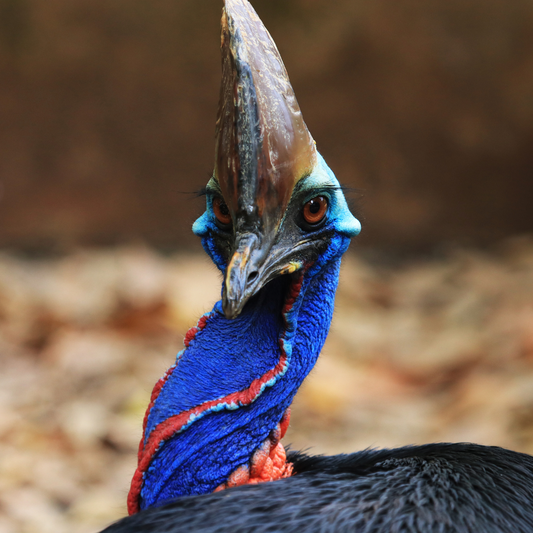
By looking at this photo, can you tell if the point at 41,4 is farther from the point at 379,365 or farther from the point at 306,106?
the point at 379,365

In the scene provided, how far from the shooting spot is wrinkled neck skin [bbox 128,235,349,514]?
129cm

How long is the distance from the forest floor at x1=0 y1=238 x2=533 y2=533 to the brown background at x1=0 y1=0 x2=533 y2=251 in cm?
34

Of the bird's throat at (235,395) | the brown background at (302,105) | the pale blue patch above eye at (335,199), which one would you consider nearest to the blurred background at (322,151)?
the brown background at (302,105)

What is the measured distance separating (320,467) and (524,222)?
3892mm

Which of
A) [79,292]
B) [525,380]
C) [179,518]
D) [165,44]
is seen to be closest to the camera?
[179,518]

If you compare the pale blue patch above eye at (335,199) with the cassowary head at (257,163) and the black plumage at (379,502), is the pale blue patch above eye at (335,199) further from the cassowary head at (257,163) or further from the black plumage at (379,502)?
the black plumage at (379,502)

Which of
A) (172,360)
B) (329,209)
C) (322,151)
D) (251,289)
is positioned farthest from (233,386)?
(322,151)

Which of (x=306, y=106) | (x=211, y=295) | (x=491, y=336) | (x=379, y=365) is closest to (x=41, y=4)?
(x=306, y=106)

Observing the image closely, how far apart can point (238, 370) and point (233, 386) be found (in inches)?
1.3

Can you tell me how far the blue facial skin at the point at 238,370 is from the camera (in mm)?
1291

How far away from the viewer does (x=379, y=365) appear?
141 inches

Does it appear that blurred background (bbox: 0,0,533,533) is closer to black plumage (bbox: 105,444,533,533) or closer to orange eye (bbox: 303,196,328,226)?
black plumage (bbox: 105,444,533,533)

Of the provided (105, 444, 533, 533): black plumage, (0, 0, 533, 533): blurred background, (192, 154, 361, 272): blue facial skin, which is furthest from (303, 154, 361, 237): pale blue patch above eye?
(0, 0, 533, 533): blurred background

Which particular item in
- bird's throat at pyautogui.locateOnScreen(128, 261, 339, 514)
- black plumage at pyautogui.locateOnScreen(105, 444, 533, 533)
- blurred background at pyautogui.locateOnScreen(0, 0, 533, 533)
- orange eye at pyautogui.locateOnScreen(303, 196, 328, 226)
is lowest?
black plumage at pyautogui.locateOnScreen(105, 444, 533, 533)
